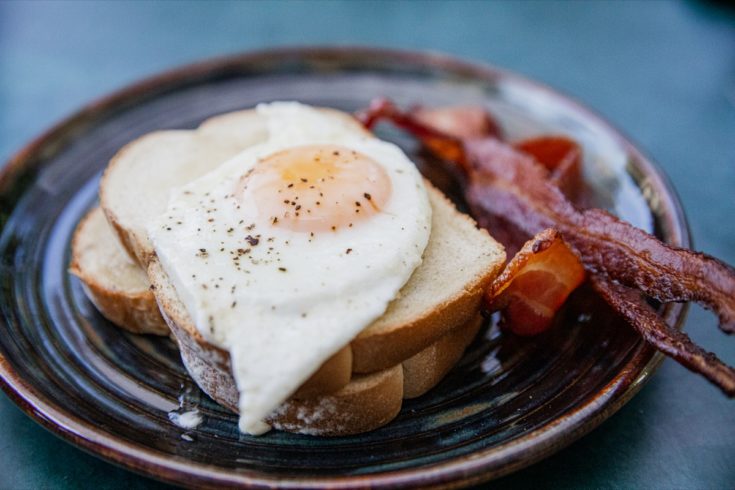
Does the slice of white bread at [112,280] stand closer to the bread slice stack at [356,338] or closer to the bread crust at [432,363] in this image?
the bread slice stack at [356,338]

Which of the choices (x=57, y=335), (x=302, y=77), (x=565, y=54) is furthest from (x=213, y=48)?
(x=57, y=335)

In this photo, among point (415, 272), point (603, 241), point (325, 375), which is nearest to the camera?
point (325, 375)

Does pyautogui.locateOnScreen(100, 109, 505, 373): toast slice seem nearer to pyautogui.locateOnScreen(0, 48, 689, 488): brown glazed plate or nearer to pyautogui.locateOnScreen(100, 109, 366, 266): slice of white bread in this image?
pyautogui.locateOnScreen(100, 109, 366, 266): slice of white bread

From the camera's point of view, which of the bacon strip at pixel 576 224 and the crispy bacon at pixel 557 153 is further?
the crispy bacon at pixel 557 153

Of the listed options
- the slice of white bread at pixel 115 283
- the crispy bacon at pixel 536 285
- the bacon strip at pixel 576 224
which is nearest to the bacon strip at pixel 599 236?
the bacon strip at pixel 576 224

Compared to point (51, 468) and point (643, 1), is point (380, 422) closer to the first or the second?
point (51, 468)

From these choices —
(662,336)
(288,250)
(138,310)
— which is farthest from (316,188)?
(662,336)

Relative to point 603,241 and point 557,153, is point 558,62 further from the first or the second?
point 603,241
